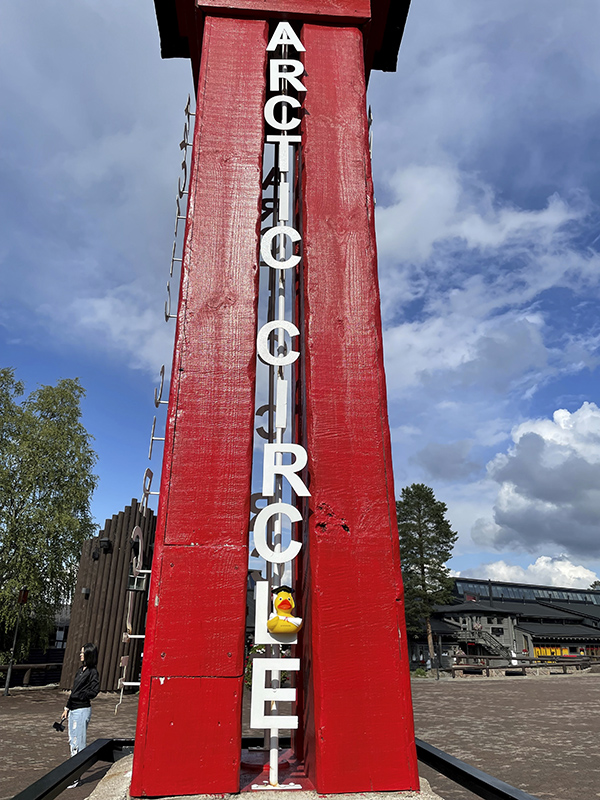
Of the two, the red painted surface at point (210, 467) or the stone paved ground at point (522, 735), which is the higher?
the red painted surface at point (210, 467)

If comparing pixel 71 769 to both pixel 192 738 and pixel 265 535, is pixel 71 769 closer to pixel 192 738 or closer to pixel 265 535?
pixel 192 738

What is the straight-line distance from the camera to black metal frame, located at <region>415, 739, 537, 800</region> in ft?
10.2

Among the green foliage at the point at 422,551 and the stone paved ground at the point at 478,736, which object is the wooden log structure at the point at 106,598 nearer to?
the stone paved ground at the point at 478,736

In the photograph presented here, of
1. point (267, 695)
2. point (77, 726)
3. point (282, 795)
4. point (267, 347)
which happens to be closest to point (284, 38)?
point (267, 347)

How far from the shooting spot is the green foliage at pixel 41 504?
68.6 ft

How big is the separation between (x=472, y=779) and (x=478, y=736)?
366 inches

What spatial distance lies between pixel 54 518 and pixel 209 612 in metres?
20.8

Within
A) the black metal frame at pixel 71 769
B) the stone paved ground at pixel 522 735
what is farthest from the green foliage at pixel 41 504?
the black metal frame at pixel 71 769

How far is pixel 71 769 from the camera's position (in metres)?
3.69

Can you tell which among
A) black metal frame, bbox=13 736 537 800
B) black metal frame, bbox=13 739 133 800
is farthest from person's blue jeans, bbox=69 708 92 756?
black metal frame, bbox=13 736 537 800

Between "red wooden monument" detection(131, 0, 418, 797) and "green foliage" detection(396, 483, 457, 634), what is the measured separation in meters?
38.3

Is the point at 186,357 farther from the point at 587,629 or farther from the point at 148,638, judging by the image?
the point at 587,629

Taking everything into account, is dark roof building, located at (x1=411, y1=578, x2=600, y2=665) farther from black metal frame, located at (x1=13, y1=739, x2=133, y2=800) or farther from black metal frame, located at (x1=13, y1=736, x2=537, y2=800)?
black metal frame, located at (x1=13, y1=736, x2=537, y2=800)

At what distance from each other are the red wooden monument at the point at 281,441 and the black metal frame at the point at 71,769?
55cm
